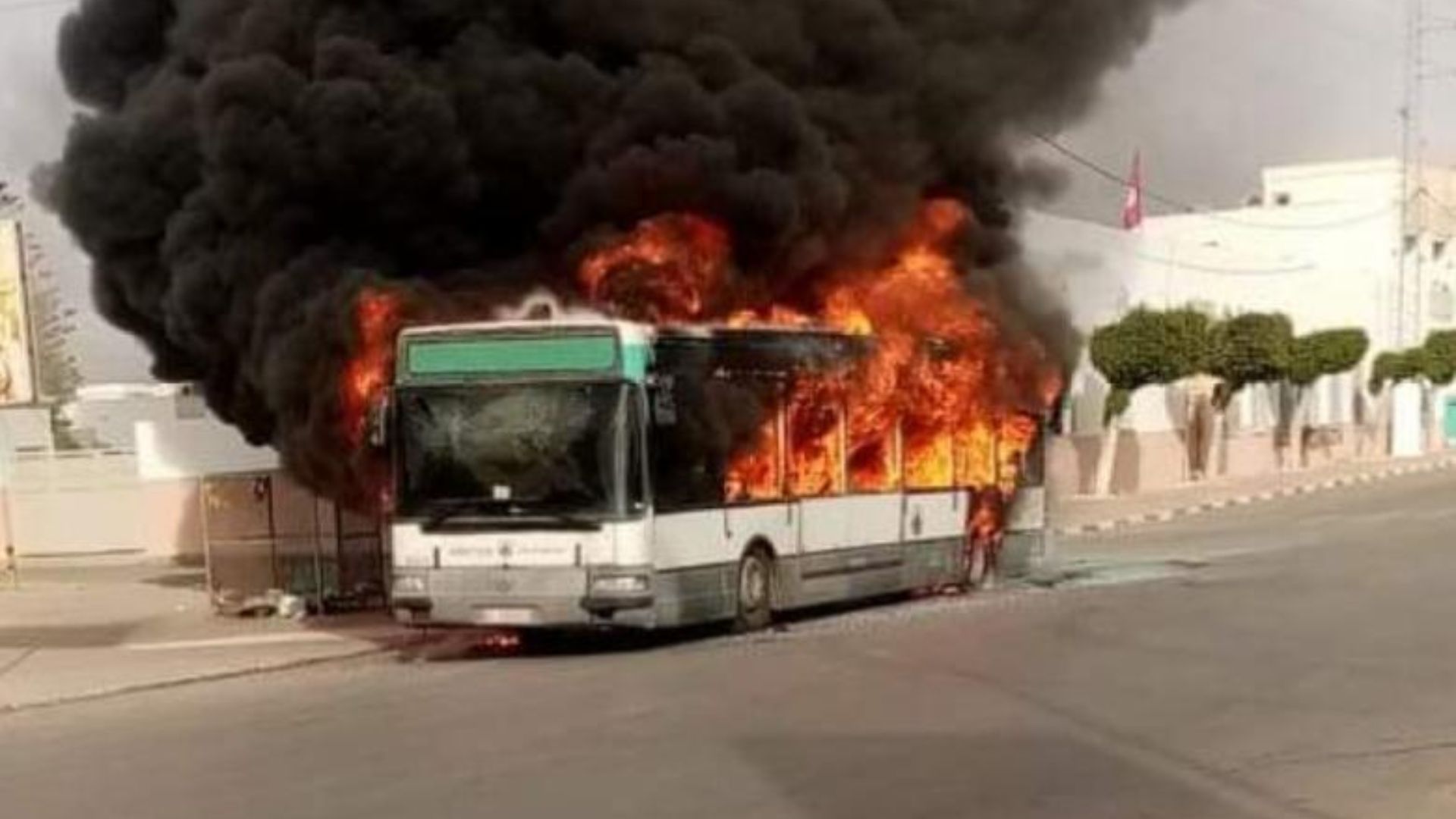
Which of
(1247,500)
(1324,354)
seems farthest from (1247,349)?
(1324,354)

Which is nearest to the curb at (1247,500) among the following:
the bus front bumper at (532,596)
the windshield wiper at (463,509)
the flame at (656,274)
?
the flame at (656,274)

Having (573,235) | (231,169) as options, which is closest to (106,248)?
(231,169)

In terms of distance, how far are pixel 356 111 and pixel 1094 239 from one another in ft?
86.0

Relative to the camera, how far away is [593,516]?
15281mm

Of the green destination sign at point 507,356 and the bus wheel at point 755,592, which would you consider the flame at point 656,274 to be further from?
the green destination sign at point 507,356

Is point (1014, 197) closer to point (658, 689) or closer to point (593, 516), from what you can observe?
point (593, 516)

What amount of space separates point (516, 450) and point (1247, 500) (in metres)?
28.1

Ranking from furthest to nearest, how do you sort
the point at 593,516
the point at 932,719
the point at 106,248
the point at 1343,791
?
the point at 106,248
the point at 593,516
the point at 932,719
the point at 1343,791

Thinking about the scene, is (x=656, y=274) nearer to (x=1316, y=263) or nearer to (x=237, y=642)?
(x=237, y=642)

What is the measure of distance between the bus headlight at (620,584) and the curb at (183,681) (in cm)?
262

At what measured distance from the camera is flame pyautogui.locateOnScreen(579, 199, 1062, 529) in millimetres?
18000

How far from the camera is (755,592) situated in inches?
667

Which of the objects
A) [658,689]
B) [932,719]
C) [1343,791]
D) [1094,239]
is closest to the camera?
[1343,791]

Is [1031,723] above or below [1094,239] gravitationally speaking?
below
